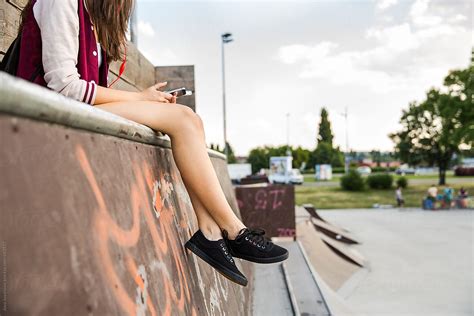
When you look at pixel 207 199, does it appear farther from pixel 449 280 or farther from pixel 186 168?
pixel 449 280

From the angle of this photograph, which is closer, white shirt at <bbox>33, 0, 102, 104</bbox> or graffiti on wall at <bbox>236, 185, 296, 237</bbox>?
white shirt at <bbox>33, 0, 102, 104</bbox>

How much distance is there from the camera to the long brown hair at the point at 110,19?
187 centimetres

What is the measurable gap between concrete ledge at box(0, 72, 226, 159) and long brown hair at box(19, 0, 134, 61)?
75cm

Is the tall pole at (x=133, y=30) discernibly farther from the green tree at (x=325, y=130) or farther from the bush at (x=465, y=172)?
the green tree at (x=325, y=130)

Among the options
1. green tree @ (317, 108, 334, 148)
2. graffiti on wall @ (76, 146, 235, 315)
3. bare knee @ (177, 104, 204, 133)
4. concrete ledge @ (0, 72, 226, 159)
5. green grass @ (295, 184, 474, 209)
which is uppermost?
green tree @ (317, 108, 334, 148)

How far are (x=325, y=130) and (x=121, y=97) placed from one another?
105 m

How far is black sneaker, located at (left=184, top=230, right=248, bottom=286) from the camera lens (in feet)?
6.02

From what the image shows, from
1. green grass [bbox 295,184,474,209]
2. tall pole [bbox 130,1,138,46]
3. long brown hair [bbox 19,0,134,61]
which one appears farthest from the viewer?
green grass [bbox 295,184,474,209]

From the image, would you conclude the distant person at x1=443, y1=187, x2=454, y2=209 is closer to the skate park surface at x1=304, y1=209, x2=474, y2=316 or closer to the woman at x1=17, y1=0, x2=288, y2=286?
the skate park surface at x1=304, y1=209, x2=474, y2=316

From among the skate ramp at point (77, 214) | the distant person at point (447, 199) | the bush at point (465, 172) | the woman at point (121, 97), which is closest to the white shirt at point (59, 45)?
the woman at point (121, 97)

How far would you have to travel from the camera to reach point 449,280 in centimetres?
969

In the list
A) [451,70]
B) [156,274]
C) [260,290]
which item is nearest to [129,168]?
[156,274]

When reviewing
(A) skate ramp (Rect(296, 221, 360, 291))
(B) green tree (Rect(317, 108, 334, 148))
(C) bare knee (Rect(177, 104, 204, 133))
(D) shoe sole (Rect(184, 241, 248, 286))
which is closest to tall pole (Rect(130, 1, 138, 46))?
(C) bare knee (Rect(177, 104, 204, 133))

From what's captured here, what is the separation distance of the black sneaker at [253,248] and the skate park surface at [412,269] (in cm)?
535
